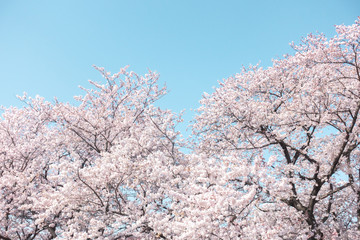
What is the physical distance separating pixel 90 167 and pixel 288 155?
6.98 m

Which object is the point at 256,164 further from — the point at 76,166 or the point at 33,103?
the point at 33,103

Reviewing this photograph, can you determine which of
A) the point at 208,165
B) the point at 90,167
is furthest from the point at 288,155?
the point at 90,167

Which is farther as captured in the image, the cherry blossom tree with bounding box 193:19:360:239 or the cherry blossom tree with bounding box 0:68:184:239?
the cherry blossom tree with bounding box 0:68:184:239

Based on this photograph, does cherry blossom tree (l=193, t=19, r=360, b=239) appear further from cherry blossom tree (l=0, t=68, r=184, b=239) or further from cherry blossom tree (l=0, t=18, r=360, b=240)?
cherry blossom tree (l=0, t=68, r=184, b=239)

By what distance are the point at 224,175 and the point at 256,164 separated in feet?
2.39

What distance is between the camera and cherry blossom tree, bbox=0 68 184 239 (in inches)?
272

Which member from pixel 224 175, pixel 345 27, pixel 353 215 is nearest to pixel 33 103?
pixel 224 175

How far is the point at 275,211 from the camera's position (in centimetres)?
830

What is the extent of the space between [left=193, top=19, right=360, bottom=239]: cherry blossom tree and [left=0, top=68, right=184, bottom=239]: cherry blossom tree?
5.42 ft

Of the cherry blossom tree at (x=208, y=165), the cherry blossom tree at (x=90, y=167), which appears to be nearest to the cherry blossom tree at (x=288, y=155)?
the cherry blossom tree at (x=208, y=165)

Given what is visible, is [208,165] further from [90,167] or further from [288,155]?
[288,155]

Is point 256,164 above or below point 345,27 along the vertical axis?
below

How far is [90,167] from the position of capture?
23.3ft

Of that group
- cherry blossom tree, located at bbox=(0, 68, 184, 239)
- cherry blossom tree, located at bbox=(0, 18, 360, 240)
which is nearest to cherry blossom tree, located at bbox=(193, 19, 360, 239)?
cherry blossom tree, located at bbox=(0, 18, 360, 240)
